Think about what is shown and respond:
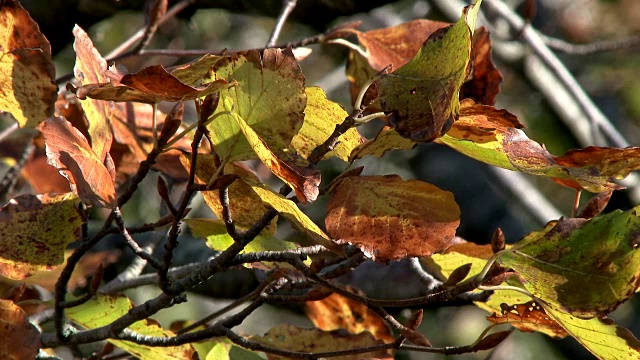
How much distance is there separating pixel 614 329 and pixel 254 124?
0.30m

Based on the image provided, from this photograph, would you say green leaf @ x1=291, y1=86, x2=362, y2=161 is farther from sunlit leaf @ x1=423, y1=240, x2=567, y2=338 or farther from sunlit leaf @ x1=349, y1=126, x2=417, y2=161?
sunlit leaf @ x1=423, y1=240, x2=567, y2=338

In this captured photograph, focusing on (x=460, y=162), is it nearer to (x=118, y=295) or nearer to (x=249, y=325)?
(x=249, y=325)

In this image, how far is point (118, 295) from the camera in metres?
0.79

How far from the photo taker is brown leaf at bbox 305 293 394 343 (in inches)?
37.0

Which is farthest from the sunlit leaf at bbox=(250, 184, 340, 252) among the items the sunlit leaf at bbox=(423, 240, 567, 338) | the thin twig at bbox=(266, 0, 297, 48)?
the thin twig at bbox=(266, 0, 297, 48)

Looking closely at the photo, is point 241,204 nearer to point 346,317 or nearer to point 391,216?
point 391,216

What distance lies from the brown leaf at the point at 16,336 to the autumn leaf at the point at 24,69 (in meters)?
0.15

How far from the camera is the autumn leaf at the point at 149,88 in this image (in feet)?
1.66

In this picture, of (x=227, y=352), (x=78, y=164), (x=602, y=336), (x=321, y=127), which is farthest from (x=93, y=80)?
(x=602, y=336)

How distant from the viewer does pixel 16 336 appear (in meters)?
0.66

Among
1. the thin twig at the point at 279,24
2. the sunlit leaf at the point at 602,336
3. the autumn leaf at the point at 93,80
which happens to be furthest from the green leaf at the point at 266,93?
the thin twig at the point at 279,24

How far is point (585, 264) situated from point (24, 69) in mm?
447

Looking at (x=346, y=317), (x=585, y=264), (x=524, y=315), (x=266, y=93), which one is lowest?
(x=346, y=317)

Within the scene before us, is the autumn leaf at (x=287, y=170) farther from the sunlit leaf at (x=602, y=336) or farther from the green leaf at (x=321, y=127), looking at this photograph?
the sunlit leaf at (x=602, y=336)
